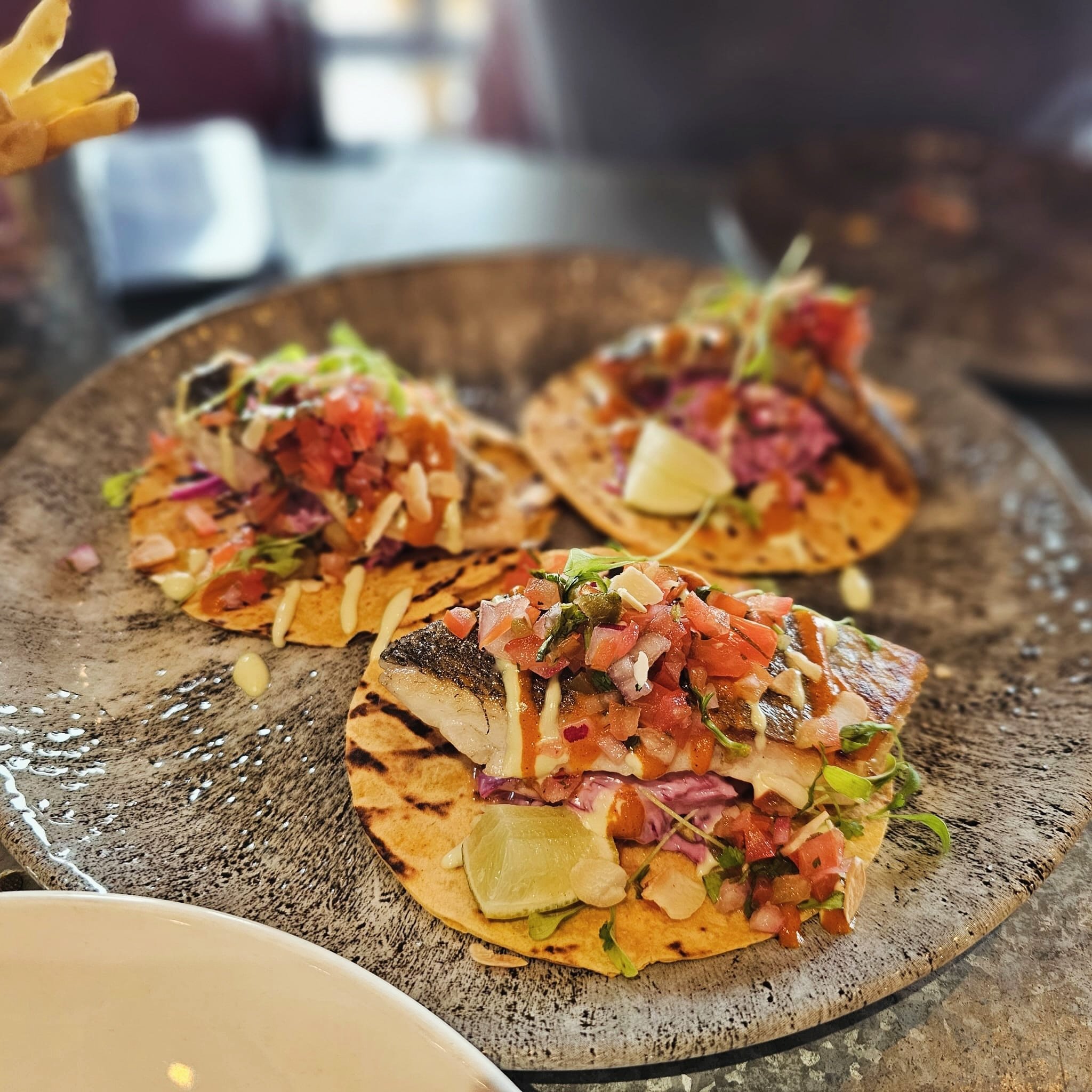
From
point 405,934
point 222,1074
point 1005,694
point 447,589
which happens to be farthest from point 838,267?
point 222,1074

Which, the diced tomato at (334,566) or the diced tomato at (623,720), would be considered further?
the diced tomato at (334,566)

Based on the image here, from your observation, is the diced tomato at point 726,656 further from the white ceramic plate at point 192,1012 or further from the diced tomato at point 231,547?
the diced tomato at point 231,547

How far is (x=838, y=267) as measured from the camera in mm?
→ 4785

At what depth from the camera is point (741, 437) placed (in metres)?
3.47

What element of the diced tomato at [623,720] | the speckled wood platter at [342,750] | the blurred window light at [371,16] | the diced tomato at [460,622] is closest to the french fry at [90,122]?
the speckled wood platter at [342,750]

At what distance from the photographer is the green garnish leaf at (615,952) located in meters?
1.92

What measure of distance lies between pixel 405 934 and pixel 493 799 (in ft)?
1.26

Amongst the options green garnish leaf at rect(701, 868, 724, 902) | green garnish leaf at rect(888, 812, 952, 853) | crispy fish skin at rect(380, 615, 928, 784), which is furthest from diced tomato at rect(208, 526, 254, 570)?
green garnish leaf at rect(888, 812, 952, 853)

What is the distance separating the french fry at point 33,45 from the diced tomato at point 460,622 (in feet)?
5.05

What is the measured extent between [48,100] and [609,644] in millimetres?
1798

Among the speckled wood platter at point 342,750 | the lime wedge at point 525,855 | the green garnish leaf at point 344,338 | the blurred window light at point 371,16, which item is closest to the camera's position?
the speckled wood platter at point 342,750

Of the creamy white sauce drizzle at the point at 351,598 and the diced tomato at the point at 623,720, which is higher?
the diced tomato at the point at 623,720

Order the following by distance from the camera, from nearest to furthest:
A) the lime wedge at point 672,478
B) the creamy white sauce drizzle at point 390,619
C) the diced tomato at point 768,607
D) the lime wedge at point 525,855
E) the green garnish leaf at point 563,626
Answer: the lime wedge at point 525,855 → the green garnish leaf at point 563,626 → the diced tomato at point 768,607 → the creamy white sauce drizzle at point 390,619 → the lime wedge at point 672,478

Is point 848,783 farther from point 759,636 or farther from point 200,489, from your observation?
point 200,489
